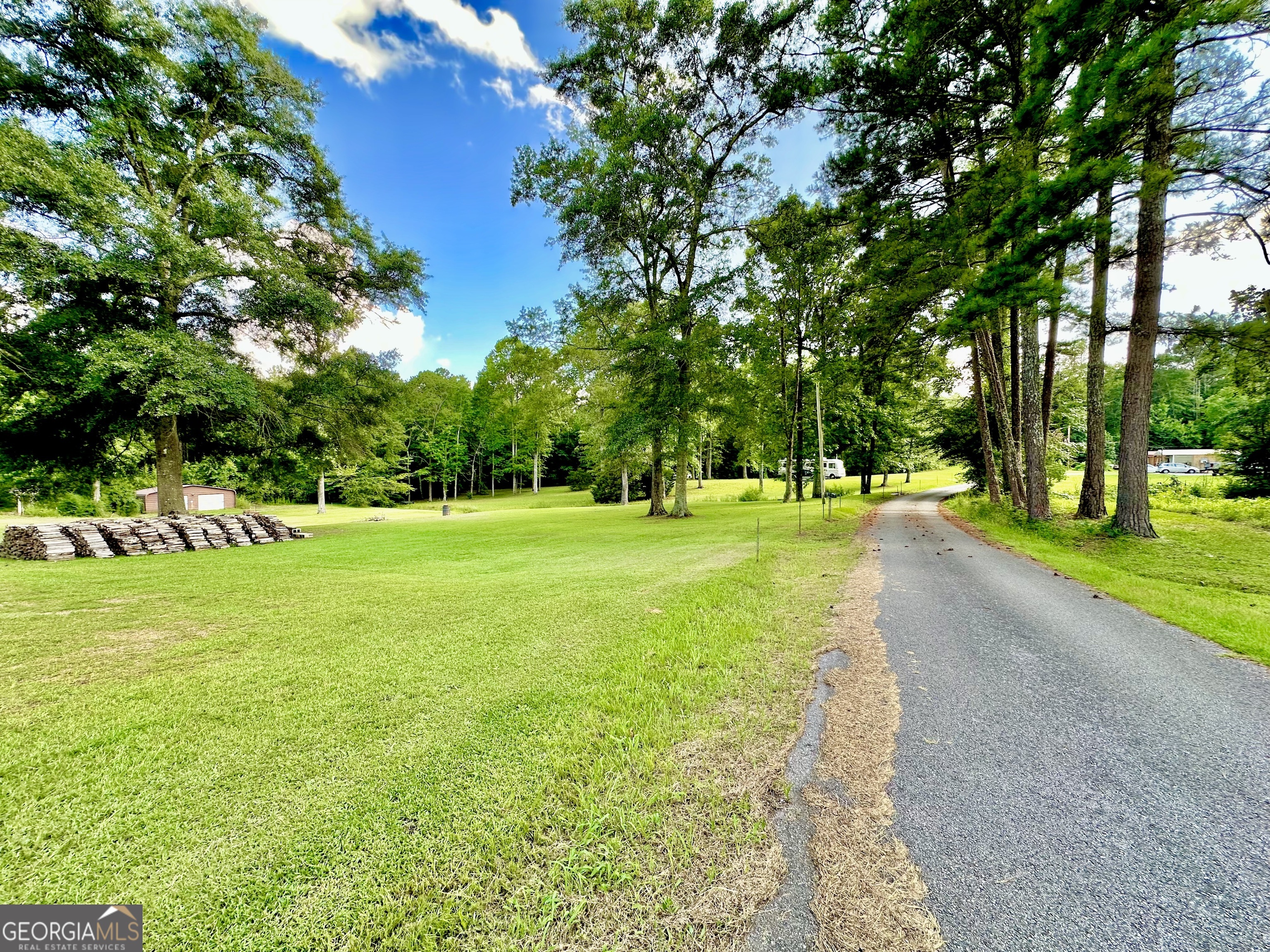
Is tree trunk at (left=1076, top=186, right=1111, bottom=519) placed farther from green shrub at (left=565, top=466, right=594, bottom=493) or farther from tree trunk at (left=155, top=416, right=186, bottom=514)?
green shrub at (left=565, top=466, right=594, bottom=493)

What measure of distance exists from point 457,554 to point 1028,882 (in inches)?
425

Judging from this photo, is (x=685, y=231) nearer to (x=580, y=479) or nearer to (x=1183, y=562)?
(x=1183, y=562)

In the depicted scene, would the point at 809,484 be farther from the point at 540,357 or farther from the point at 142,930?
the point at 142,930

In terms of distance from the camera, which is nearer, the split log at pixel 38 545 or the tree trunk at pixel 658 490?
the split log at pixel 38 545

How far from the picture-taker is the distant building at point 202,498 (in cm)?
3058

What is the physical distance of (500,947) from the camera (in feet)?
5.03

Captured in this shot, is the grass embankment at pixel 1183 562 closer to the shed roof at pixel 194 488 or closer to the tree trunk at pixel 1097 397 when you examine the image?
the tree trunk at pixel 1097 397

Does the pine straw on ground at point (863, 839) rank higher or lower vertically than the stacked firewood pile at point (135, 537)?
lower

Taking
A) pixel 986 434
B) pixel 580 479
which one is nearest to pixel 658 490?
pixel 986 434

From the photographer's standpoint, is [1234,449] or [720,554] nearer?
[720,554]

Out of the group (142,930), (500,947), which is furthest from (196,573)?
(500,947)

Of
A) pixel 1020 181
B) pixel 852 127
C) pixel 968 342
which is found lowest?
pixel 968 342

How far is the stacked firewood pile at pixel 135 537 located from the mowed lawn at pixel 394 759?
217 inches

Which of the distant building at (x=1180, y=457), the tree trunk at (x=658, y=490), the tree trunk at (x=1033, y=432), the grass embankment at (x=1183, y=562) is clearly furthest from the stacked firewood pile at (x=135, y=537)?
the distant building at (x=1180, y=457)
